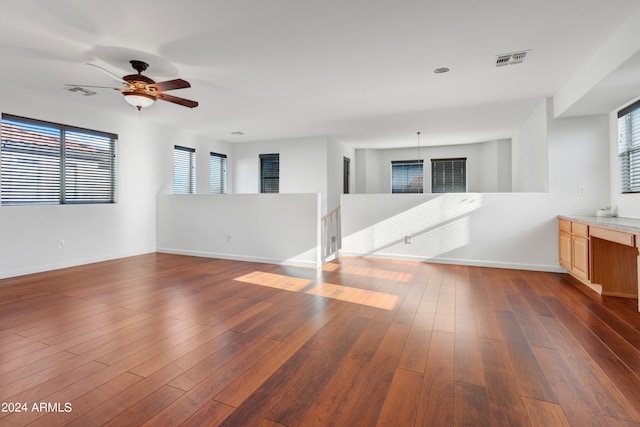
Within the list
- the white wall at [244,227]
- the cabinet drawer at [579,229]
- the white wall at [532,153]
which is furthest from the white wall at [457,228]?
the white wall at [244,227]

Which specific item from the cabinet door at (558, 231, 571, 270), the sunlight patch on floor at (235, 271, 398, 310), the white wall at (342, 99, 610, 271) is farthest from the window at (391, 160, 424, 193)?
the sunlight patch on floor at (235, 271, 398, 310)

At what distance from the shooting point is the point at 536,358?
2146 millimetres

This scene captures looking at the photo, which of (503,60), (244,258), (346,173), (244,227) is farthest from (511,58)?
(346,173)

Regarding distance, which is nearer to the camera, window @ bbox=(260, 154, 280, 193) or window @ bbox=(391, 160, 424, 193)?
window @ bbox=(260, 154, 280, 193)

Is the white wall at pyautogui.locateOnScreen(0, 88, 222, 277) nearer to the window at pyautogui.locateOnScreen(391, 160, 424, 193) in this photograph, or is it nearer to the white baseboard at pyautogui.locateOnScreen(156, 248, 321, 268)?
the white baseboard at pyautogui.locateOnScreen(156, 248, 321, 268)

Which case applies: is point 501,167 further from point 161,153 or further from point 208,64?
point 161,153

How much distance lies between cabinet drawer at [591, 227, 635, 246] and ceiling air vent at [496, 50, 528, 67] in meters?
1.96

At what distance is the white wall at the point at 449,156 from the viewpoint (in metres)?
8.21

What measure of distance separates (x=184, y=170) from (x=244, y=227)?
8.22 ft

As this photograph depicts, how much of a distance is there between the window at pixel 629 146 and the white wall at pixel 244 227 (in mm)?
4020

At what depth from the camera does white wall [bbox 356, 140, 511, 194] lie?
26.9 ft

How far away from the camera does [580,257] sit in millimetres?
3898

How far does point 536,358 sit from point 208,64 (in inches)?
160

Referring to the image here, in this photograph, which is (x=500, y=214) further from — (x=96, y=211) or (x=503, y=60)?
(x=96, y=211)
